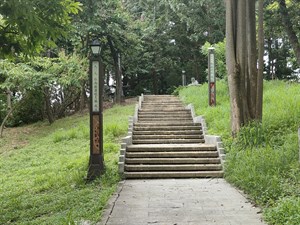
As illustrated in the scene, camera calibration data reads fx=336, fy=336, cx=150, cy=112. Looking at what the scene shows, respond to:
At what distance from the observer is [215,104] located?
1464 cm

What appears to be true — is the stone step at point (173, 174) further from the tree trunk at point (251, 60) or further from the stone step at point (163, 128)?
the stone step at point (163, 128)

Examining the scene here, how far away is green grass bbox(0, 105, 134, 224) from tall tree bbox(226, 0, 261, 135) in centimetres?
388

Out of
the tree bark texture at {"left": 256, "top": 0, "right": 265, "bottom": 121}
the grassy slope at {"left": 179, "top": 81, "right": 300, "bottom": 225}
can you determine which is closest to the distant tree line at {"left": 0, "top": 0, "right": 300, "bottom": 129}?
the tree bark texture at {"left": 256, "top": 0, "right": 265, "bottom": 121}

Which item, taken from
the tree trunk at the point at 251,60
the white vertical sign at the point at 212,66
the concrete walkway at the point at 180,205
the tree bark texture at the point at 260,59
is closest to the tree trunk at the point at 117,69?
the white vertical sign at the point at 212,66

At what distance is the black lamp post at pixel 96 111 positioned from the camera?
8359 millimetres

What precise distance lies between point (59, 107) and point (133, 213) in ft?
57.7

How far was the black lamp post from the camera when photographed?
836 cm

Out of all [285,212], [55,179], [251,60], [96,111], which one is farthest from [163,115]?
[285,212]

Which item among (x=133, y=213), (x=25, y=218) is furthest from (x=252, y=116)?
(x=25, y=218)

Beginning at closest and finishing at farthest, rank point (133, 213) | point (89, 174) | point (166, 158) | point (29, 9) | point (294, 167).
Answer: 1. point (29, 9)
2. point (133, 213)
3. point (294, 167)
4. point (89, 174)
5. point (166, 158)

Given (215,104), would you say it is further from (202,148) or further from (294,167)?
(294,167)

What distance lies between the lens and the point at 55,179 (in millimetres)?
8547

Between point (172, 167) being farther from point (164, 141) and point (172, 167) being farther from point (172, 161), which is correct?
point (164, 141)

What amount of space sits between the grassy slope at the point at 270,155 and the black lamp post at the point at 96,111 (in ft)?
10.7
